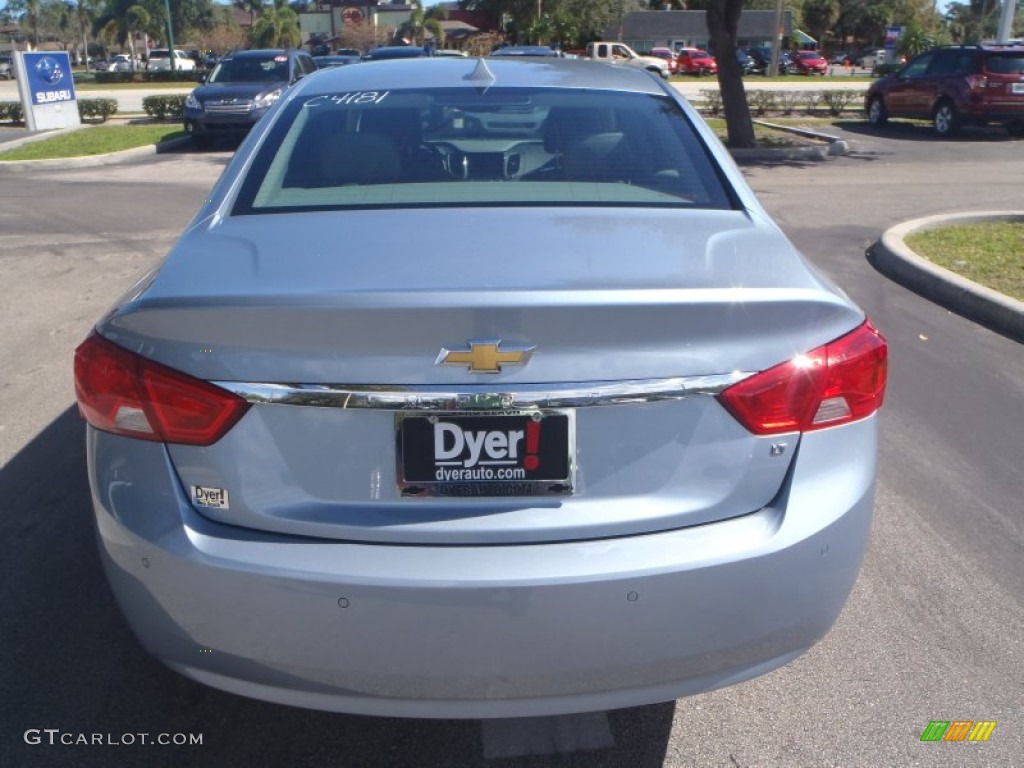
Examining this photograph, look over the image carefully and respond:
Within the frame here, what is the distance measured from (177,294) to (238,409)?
32 cm

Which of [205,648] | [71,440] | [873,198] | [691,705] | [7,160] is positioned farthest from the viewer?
[7,160]

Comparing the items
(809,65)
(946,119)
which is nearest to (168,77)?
(809,65)

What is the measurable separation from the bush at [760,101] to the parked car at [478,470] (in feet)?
77.0

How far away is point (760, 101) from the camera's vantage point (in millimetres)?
24625

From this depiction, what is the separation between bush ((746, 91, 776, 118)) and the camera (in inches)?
969

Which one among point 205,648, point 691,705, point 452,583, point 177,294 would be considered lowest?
point 691,705

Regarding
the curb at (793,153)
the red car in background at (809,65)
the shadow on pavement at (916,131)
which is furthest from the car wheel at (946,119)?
the red car in background at (809,65)

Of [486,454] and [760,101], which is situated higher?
[486,454]

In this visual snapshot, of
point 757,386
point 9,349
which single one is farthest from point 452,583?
point 9,349

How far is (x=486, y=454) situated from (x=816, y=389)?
2.63 ft

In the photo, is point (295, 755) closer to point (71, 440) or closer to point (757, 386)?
point (757, 386)

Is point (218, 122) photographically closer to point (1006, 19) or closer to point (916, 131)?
point (916, 131)

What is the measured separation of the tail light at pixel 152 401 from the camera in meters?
2.28

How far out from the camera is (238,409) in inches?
89.5
